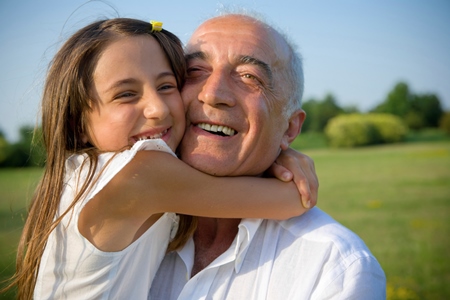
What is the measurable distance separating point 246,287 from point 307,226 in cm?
53

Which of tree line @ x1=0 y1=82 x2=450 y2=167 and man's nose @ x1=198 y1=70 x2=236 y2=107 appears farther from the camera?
tree line @ x1=0 y1=82 x2=450 y2=167

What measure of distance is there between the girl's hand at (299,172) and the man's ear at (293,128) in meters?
0.09

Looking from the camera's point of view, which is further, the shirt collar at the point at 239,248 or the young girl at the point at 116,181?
the shirt collar at the point at 239,248

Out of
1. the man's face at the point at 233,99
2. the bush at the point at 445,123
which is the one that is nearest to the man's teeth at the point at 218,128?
the man's face at the point at 233,99

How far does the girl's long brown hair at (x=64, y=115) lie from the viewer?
101 inches

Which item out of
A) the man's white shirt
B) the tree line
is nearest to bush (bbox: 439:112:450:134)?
the tree line

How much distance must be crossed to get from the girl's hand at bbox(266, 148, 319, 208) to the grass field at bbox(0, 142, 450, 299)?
1633mm

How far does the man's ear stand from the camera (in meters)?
3.33

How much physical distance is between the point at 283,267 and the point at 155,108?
119cm

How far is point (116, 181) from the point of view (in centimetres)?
225

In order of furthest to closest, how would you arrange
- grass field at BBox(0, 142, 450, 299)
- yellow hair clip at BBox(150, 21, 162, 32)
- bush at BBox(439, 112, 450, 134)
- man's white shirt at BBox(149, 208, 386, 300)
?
bush at BBox(439, 112, 450, 134)
grass field at BBox(0, 142, 450, 299)
yellow hair clip at BBox(150, 21, 162, 32)
man's white shirt at BBox(149, 208, 386, 300)

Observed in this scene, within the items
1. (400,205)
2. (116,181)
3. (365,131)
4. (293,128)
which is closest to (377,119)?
(365,131)

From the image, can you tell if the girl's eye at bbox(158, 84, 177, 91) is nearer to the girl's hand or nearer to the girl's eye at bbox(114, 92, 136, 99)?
the girl's eye at bbox(114, 92, 136, 99)

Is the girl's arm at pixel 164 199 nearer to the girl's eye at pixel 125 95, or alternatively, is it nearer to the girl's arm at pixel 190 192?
the girl's arm at pixel 190 192
